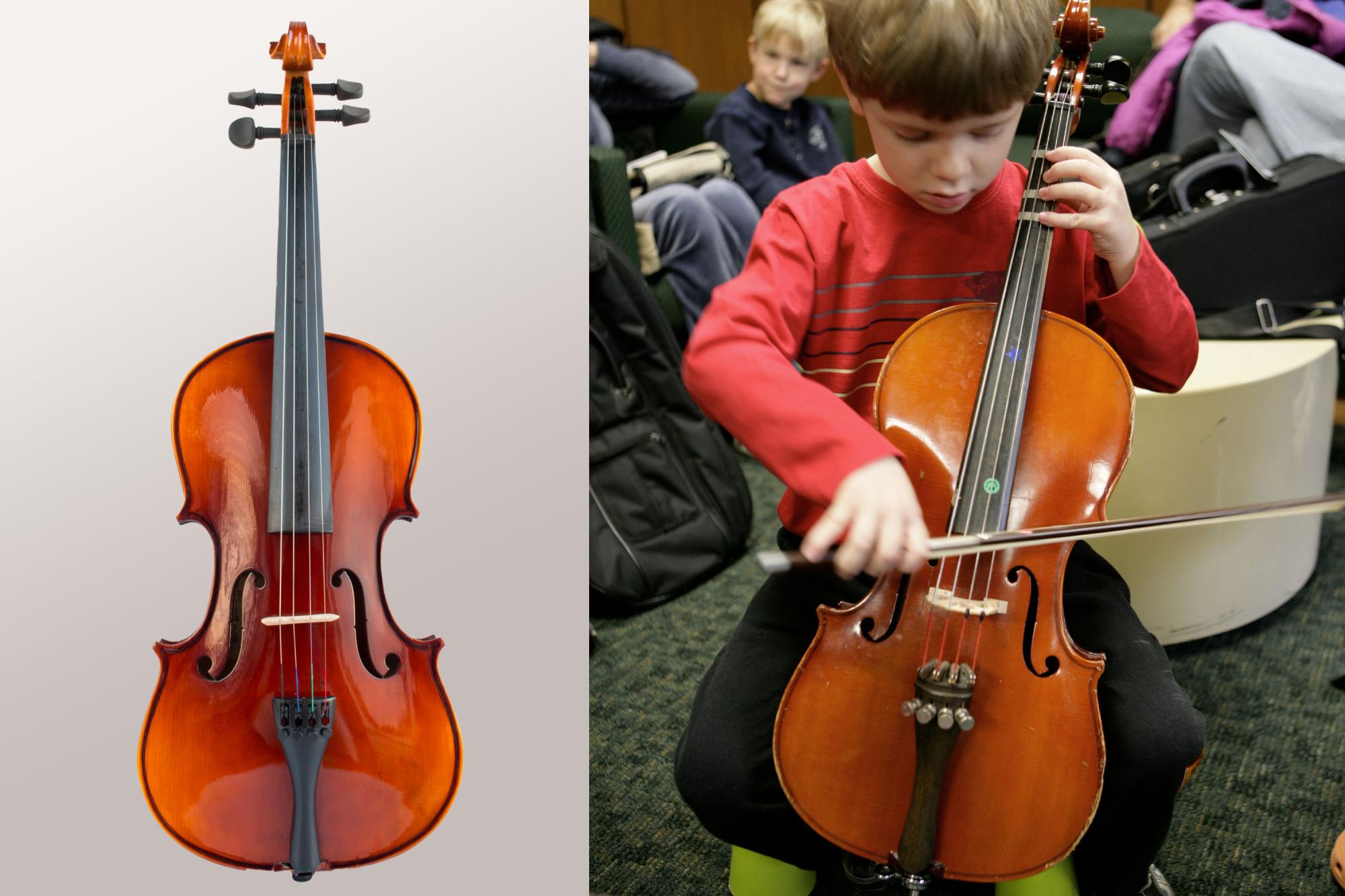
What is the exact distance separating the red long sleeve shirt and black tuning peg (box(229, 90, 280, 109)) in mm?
348

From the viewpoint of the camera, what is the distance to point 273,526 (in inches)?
34.9

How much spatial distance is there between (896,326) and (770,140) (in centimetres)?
203

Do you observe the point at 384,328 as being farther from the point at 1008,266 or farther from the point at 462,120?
the point at 1008,266

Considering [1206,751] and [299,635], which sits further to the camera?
[1206,751]

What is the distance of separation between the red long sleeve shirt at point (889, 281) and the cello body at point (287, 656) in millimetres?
268

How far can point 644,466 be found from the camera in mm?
1924

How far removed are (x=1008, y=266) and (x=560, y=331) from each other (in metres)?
0.35

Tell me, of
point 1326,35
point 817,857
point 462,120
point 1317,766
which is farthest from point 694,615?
point 1326,35

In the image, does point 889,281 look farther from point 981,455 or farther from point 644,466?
point 644,466

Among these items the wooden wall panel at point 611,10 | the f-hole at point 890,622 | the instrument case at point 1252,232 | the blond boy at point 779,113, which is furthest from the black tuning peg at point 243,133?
the wooden wall panel at point 611,10

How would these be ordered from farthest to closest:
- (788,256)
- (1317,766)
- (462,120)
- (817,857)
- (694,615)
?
(694,615) < (1317,766) < (817,857) < (788,256) < (462,120)

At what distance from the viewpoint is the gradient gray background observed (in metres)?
0.79

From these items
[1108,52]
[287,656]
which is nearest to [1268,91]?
[1108,52]

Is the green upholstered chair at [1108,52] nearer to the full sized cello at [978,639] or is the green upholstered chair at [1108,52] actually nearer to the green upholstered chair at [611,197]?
the green upholstered chair at [611,197]
